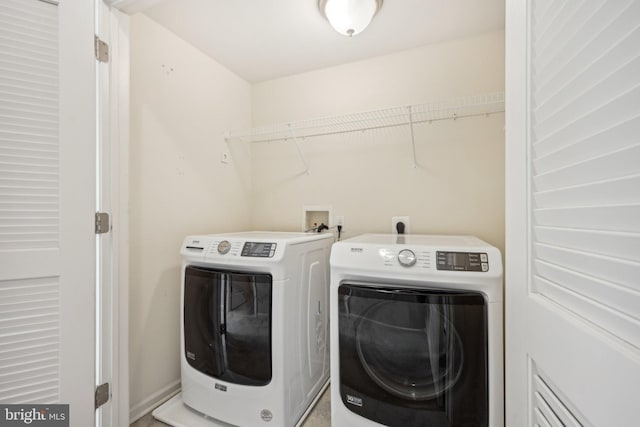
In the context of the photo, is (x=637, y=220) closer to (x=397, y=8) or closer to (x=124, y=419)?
(x=397, y=8)

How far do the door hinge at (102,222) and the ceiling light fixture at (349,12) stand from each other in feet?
5.01

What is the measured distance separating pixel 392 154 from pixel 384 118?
10.6 inches

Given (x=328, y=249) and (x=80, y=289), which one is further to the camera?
(x=328, y=249)

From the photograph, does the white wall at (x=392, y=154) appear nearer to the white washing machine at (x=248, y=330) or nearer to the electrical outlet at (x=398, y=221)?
the electrical outlet at (x=398, y=221)

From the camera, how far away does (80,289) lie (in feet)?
3.63

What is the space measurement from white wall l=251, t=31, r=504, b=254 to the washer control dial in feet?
2.90

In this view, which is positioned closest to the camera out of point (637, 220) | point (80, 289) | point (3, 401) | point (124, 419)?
point (637, 220)

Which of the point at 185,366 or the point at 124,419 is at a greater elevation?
the point at 185,366

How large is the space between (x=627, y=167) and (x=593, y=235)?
13cm

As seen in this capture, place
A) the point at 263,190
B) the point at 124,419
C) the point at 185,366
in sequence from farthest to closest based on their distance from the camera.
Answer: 1. the point at 263,190
2. the point at 185,366
3. the point at 124,419

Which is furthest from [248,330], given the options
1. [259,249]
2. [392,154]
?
[392,154]

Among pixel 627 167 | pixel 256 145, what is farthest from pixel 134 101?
pixel 627 167

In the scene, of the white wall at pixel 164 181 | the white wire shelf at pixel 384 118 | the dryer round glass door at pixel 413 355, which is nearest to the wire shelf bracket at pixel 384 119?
the white wire shelf at pixel 384 118

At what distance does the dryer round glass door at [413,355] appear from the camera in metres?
0.96
